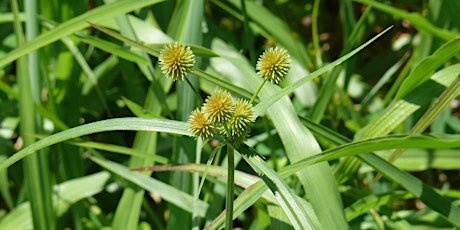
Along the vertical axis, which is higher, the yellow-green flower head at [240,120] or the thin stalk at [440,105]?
the thin stalk at [440,105]

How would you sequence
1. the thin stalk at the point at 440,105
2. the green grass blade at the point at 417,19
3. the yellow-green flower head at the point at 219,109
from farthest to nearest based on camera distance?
the green grass blade at the point at 417,19, the thin stalk at the point at 440,105, the yellow-green flower head at the point at 219,109

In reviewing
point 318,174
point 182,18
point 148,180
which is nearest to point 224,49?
point 182,18

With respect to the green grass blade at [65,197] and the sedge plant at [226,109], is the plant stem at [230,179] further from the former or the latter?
the green grass blade at [65,197]

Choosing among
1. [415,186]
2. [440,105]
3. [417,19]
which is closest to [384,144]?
[415,186]

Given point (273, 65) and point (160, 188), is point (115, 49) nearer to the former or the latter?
point (160, 188)

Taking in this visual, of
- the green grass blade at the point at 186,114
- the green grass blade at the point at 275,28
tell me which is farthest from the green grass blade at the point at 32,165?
the green grass blade at the point at 275,28

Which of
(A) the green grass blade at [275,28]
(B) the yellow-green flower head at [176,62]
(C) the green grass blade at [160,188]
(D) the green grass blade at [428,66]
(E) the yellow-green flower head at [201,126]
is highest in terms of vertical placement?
(A) the green grass blade at [275,28]
